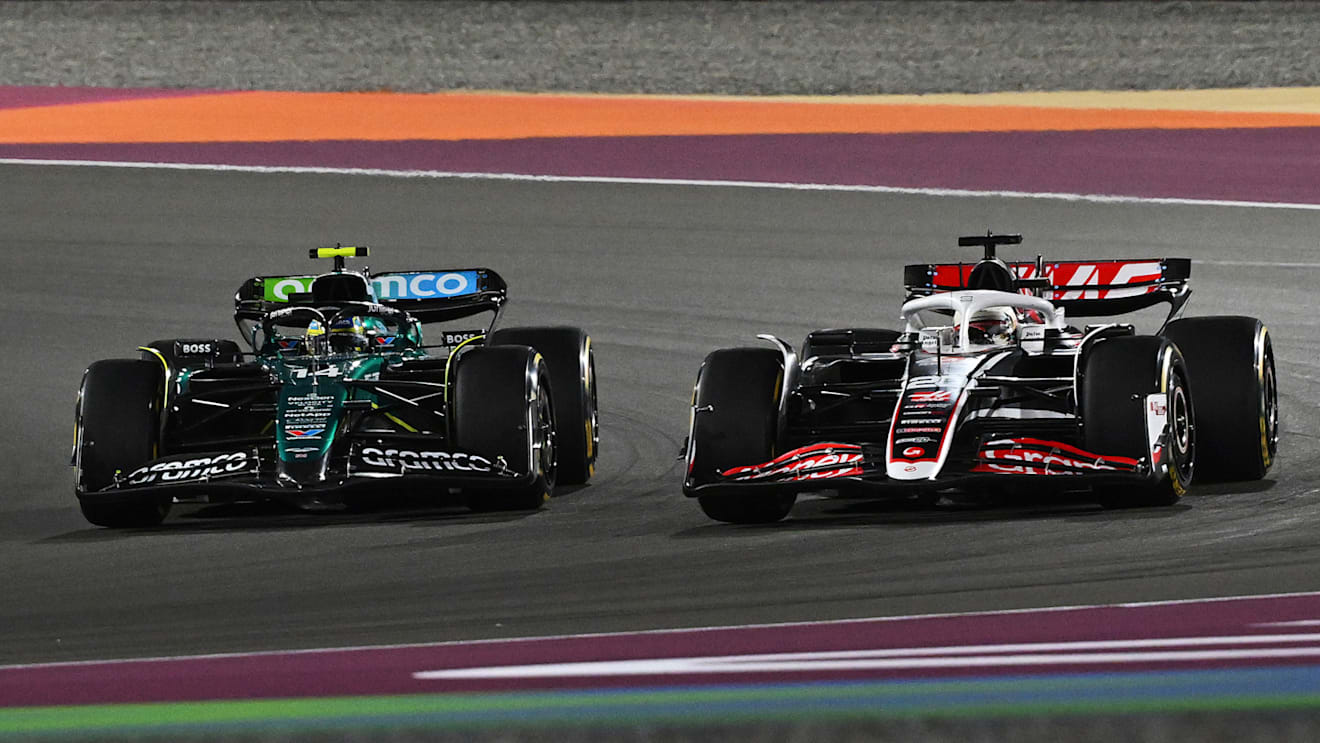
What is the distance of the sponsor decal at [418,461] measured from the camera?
466 inches

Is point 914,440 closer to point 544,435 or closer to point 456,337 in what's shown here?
point 544,435

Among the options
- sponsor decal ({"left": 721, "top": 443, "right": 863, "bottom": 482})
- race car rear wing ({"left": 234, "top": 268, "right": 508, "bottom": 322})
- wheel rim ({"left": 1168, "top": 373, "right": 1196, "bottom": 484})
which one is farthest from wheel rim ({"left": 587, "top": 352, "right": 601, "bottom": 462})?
wheel rim ({"left": 1168, "top": 373, "right": 1196, "bottom": 484})

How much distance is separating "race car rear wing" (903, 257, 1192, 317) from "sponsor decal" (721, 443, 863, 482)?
2652mm

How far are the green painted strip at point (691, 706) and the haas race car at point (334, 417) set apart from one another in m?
4.93

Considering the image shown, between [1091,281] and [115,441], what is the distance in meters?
5.48

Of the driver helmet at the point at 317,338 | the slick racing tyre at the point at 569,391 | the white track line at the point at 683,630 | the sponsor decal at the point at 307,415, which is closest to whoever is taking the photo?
the white track line at the point at 683,630

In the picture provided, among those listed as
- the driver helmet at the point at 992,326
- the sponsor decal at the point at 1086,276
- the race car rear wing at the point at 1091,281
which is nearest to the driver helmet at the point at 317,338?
the race car rear wing at the point at 1091,281

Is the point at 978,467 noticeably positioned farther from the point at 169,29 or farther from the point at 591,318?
the point at 169,29

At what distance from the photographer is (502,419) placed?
1229cm

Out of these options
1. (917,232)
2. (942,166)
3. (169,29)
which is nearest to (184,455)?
(917,232)

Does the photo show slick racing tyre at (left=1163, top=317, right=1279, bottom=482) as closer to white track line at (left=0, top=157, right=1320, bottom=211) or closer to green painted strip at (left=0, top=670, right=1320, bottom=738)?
green painted strip at (left=0, top=670, right=1320, bottom=738)

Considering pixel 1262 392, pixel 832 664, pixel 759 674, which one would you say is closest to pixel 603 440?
pixel 1262 392

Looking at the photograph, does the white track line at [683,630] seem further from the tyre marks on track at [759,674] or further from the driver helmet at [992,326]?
the driver helmet at [992,326]

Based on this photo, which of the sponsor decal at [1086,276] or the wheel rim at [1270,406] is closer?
the wheel rim at [1270,406]
